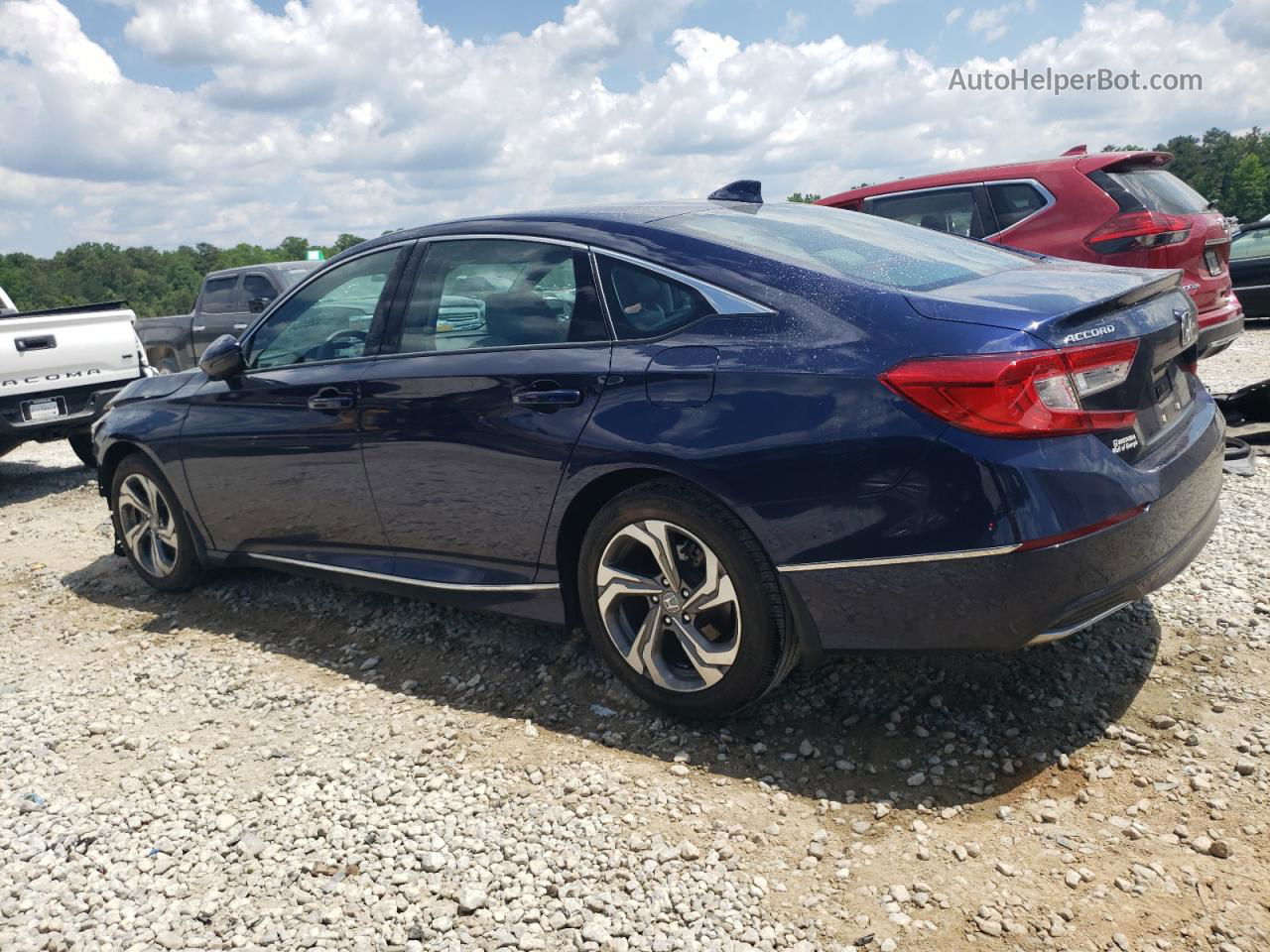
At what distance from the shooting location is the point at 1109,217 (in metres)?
6.97

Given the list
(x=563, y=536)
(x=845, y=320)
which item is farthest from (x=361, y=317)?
(x=845, y=320)

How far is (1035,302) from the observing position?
2.93m

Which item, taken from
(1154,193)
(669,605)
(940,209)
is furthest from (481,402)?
(1154,193)

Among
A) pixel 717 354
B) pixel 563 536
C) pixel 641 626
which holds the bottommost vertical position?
pixel 641 626

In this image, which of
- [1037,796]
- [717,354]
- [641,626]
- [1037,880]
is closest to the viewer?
[1037,880]

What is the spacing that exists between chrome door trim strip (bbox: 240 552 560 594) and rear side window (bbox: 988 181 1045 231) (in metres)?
5.21

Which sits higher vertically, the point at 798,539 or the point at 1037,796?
the point at 798,539

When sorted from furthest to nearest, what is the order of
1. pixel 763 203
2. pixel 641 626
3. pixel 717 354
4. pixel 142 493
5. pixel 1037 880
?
pixel 142 493, pixel 763 203, pixel 641 626, pixel 717 354, pixel 1037 880

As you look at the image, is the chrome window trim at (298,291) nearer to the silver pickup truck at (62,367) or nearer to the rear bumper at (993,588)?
the rear bumper at (993,588)

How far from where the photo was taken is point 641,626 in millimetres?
3461

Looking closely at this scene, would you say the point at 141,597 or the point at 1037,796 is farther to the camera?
the point at 141,597

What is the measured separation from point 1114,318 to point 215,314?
12892 millimetres

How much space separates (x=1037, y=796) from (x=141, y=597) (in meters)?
4.61

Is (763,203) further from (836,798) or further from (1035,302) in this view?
(836,798)
